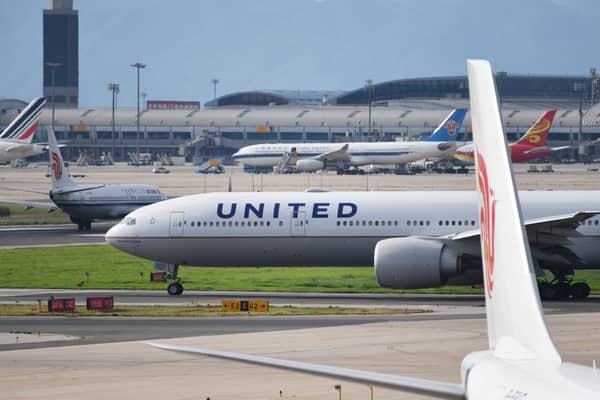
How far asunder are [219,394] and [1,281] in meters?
25.9

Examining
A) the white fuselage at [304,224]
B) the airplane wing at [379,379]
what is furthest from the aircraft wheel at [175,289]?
the airplane wing at [379,379]

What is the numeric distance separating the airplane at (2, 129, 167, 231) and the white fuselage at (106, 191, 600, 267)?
100 ft

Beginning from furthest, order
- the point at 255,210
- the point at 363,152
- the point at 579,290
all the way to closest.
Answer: the point at 363,152 → the point at 255,210 → the point at 579,290

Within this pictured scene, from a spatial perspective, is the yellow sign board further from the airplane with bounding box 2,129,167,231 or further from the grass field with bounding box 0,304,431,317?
the airplane with bounding box 2,129,167,231

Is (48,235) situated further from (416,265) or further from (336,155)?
(336,155)

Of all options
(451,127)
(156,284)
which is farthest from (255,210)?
(451,127)

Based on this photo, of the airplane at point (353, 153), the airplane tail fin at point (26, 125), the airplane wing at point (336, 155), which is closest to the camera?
the airplane tail fin at point (26, 125)

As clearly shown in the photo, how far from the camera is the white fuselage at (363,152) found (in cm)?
13975

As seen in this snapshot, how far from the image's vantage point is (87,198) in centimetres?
7225

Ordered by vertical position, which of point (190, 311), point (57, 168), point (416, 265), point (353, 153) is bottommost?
point (190, 311)

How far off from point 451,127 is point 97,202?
73113 millimetres

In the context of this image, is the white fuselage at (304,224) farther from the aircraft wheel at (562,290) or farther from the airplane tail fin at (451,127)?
the airplane tail fin at (451,127)

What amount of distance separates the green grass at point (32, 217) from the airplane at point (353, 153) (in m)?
57.8

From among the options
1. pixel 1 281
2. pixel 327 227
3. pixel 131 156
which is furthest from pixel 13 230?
pixel 131 156
